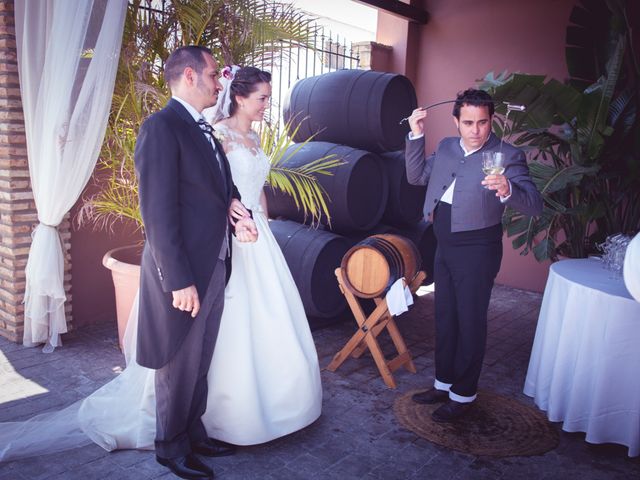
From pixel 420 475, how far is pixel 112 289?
3.20 meters

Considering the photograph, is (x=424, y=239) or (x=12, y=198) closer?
(x=12, y=198)

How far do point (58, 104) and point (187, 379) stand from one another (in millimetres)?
2310

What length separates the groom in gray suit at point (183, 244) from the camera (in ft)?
7.84

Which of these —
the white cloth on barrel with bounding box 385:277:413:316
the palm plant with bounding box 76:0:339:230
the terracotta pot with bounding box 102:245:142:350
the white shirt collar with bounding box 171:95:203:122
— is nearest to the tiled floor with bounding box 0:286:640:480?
the terracotta pot with bounding box 102:245:142:350

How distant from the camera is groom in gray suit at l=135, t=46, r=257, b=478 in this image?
239 centimetres

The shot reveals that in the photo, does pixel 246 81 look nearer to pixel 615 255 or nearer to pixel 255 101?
pixel 255 101

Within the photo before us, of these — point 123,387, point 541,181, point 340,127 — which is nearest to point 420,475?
point 123,387

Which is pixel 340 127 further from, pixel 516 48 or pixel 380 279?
pixel 516 48

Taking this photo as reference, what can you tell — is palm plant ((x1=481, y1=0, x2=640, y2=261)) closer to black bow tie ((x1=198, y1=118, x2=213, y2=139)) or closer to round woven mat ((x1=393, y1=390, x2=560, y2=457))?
round woven mat ((x1=393, y1=390, x2=560, y2=457))

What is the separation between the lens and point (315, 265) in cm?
454

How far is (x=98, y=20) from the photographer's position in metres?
3.86

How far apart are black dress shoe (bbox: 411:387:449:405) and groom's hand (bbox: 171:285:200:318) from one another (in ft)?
5.98

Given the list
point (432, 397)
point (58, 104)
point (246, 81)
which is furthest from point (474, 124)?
point (58, 104)

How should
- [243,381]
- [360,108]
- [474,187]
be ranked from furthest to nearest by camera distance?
[360,108]
[474,187]
[243,381]
